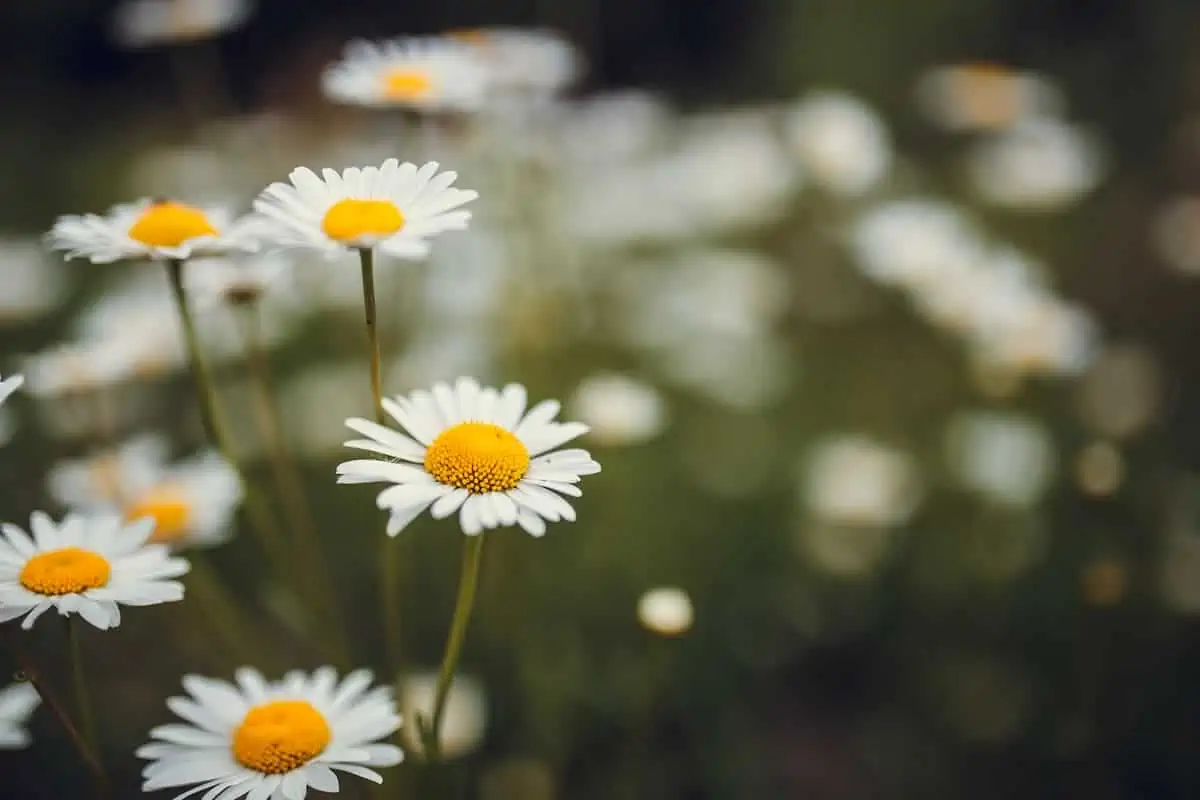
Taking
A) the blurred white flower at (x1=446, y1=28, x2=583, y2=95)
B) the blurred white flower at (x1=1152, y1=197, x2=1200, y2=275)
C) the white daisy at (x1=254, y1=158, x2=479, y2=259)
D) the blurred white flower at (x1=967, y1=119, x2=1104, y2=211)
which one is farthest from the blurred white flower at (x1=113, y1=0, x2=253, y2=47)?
the blurred white flower at (x1=1152, y1=197, x2=1200, y2=275)

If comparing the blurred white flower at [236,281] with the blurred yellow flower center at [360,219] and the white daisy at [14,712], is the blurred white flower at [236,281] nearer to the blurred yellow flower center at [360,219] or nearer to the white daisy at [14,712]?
the blurred yellow flower center at [360,219]

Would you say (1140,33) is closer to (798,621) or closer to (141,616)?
(798,621)

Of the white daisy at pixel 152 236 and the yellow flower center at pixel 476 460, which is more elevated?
the white daisy at pixel 152 236

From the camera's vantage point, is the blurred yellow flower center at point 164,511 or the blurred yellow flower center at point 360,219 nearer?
the blurred yellow flower center at point 360,219

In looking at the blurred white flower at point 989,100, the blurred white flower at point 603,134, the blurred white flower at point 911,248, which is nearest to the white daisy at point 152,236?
the blurred white flower at point 911,248

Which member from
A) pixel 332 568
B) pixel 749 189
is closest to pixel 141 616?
pixel 332 568

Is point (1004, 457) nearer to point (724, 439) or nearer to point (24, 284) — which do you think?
point (724, 439)

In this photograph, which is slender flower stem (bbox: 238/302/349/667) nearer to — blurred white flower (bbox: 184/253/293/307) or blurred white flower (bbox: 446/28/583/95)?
blurred white flower (bbox: 184/253/293/307)

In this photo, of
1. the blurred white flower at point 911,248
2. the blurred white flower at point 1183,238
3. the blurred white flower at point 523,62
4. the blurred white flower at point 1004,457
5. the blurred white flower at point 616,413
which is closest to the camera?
the blurred white flower at point 616,413
